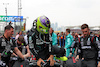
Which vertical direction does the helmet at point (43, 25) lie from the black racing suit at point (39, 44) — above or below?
above

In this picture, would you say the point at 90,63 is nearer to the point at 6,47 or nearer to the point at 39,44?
the point at 39,44

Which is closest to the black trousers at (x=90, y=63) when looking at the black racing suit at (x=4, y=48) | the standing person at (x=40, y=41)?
the standing person at (x=40, y=41)

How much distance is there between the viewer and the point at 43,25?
2.40 metres

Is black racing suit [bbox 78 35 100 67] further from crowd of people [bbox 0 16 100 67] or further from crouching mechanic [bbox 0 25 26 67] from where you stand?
crouching mechanic [bbox 0 25 26 67]

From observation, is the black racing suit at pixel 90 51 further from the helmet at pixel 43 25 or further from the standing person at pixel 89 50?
the helmet at pixel 43 25

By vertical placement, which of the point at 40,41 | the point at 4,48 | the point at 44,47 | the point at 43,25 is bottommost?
the point at 4,48

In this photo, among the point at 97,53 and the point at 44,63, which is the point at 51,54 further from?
the point at 97,53

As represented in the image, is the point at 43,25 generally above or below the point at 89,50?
above

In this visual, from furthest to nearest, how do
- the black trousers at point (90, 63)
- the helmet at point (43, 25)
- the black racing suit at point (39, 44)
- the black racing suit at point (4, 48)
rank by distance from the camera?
the black trousers at point (90, 63) → the black racing suit at point (4, 48) → the black racing suit at point (39, 44) → the helmet at point (43, 25)

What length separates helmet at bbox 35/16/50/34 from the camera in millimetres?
2400

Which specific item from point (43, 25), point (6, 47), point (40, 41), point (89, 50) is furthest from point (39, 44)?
point (89, 50)

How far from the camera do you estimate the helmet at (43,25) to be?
2400 millimetres

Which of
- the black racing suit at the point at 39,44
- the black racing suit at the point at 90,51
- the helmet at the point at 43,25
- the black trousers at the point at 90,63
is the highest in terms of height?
the helmet at the point at 43,25

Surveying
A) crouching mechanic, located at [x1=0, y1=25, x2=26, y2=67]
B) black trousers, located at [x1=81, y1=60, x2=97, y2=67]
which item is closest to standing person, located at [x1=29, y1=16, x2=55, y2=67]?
crouching mechanic, located at [x1=0, y1=25, x2=26, y2=67]
